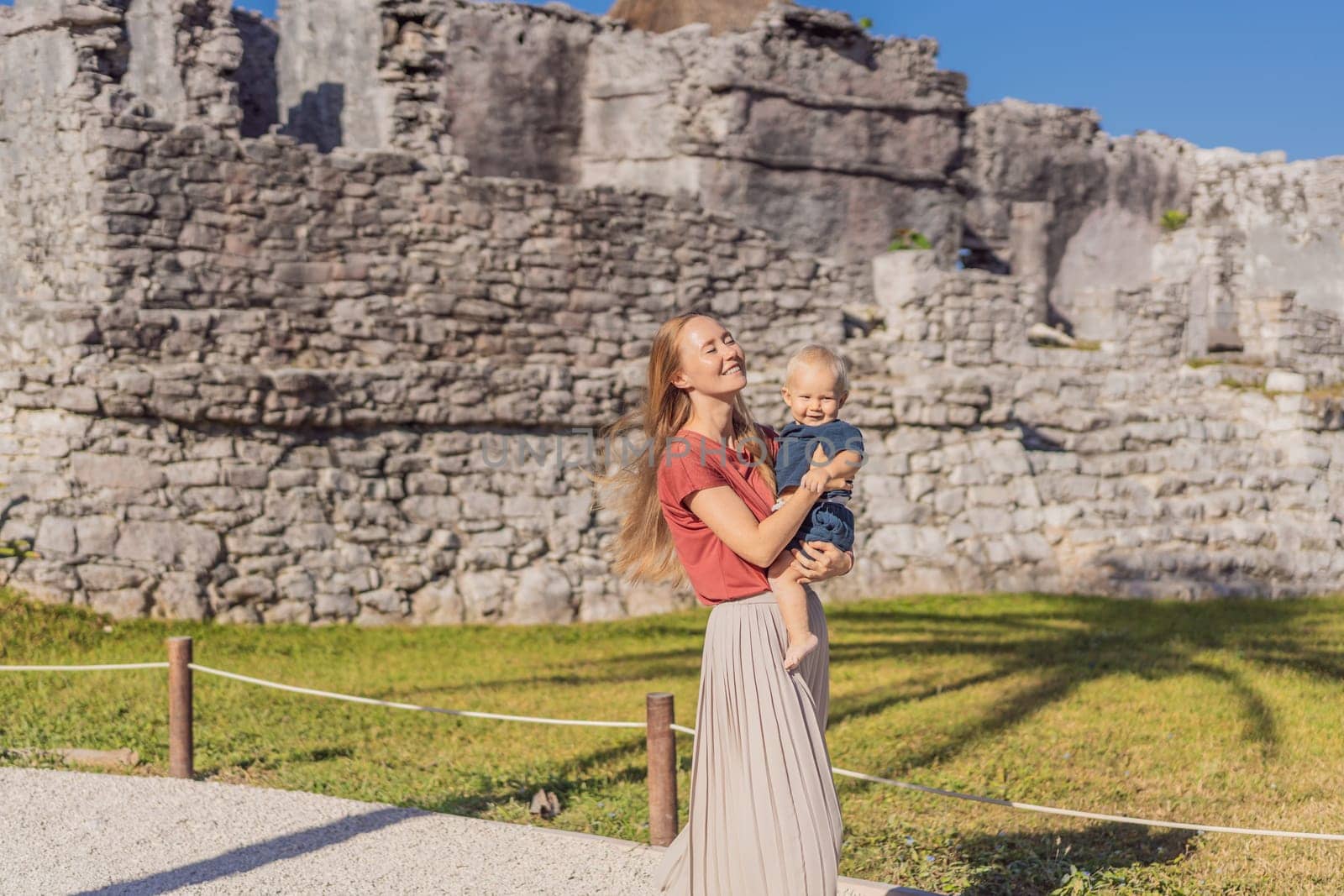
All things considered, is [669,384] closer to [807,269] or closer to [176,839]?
[176,839]

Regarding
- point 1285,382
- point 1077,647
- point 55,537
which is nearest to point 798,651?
point 1077,647

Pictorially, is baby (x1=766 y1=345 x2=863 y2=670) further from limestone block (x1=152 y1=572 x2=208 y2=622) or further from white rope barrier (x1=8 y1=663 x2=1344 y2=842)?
limestone block (x1=152 y1=572 x2=208 y2=622)

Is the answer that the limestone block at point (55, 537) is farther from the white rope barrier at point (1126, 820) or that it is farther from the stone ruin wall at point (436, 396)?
the white rope barrier at point (1126, 820)

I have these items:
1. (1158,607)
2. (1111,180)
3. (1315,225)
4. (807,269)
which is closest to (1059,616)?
(1158,607)

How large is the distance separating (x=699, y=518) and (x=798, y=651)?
16.7 inches

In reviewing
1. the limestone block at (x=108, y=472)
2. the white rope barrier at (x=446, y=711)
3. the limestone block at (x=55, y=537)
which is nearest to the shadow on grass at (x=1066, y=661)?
the white rope barrier at (x=446, y=711)

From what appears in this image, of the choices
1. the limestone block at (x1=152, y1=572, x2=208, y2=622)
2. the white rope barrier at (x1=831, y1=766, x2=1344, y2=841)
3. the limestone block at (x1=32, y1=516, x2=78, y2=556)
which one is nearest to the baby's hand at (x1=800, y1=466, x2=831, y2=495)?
the white rope barrier at (x1=831, y1=766, x2=1344, y2=841)

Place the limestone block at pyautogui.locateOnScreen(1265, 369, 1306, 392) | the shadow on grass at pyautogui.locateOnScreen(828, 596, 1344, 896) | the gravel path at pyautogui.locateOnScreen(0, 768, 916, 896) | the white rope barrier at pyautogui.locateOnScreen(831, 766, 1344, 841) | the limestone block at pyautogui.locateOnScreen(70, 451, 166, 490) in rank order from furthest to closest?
the limestone block at pyautogui.locateOnScreen(1265, 369, 1306, 392) → the limestone block at pyautogui.locateOnScreen(70, 451, 166, 490) → the shadow on grass at pyautogui.locateOnScreen(828, 596, 1344, 896) → the gravel path at pyautogui.locateOnScreen(0, 768, 916, 896) → the white rope barrier at pyautogui.locateOnScreen(831, 766, 1344, 841)

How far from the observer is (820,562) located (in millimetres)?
3238

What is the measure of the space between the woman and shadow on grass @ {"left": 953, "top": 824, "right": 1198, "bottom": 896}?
1.75 metres

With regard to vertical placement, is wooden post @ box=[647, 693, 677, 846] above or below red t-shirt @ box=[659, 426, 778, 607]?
below

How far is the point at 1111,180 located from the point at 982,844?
60.0 ft

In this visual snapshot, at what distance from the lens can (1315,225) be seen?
21.8 m

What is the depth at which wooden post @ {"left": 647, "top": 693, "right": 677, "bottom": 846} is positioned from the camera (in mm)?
4926
